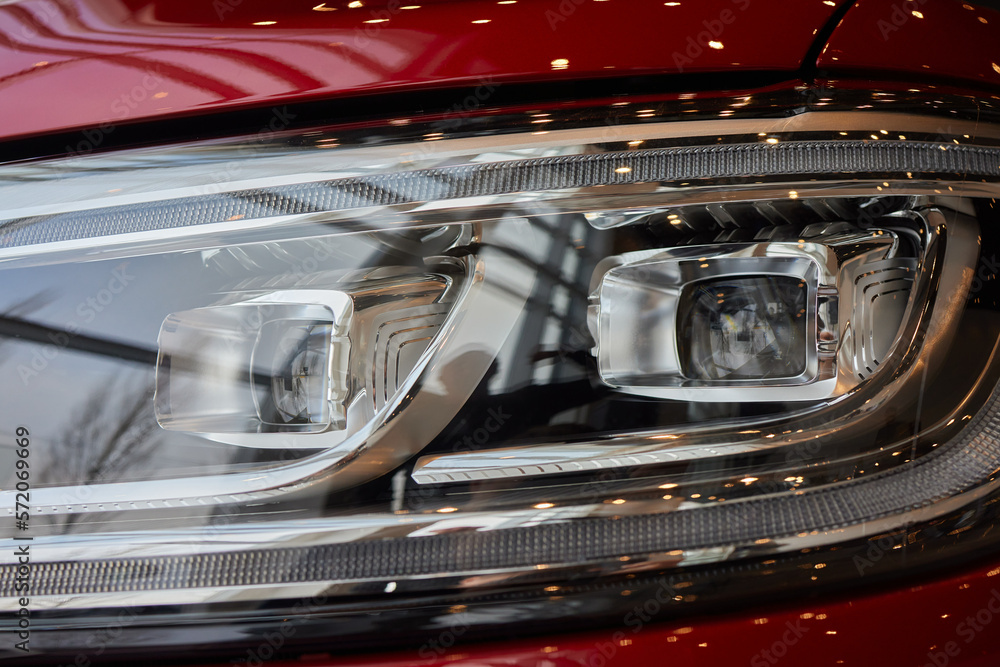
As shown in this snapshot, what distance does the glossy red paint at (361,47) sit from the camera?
585 millimetres

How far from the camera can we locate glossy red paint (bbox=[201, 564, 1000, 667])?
505 millimetres

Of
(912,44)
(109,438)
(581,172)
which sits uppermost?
(912,44)

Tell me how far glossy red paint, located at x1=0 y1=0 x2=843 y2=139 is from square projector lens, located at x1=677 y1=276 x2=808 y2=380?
0.64 ft

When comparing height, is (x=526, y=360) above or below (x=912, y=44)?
below

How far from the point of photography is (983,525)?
531 millimetres

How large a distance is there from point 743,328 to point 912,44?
0.30m

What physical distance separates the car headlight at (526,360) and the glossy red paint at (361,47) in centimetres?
5

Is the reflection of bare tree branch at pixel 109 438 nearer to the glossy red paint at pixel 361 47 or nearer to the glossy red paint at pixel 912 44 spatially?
the glossy red paint at pixel 361 47

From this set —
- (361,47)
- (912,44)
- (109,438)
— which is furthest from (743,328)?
(109,438)

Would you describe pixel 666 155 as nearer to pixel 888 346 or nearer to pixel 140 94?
pixel 888 346

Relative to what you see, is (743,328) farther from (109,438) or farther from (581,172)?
(109,438)

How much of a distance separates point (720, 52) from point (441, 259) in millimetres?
298

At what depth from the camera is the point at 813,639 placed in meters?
0.51

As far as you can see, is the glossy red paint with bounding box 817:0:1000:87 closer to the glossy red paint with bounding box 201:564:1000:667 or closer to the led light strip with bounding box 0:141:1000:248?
the led light strip with bounding box 0:141:1000:248
